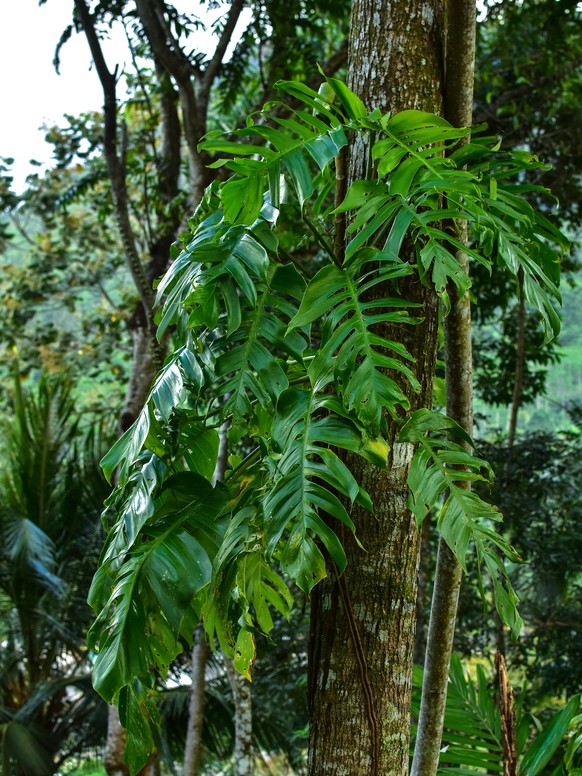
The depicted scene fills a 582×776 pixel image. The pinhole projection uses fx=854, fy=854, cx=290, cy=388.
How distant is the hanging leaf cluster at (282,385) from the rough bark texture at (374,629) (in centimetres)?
4

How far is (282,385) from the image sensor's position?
1.19 meters

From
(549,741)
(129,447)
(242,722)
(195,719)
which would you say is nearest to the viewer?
(129,447)

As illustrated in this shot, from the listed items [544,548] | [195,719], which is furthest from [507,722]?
[544,548]

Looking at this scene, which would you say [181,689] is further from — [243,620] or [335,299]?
[335,299]

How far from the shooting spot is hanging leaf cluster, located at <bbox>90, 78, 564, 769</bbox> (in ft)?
3.65

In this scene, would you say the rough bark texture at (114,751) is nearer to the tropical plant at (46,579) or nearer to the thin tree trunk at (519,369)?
the tropical plant at (46,579)

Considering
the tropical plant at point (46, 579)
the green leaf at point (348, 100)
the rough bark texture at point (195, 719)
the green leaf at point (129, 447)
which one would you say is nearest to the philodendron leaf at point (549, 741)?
the green leaf at point (129, 447)

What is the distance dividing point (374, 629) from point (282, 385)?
368mm

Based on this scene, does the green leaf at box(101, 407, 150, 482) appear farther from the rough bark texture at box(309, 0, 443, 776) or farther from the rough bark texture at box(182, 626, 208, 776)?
the rough bark texture at box(182, 626, 208, 776)

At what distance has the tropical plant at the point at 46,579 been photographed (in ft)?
13.6

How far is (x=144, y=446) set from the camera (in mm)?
1260

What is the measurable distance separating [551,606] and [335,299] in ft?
11.0

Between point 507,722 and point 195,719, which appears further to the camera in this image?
point 195,719

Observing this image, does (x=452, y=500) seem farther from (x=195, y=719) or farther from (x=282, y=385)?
(x=195, y=719)
